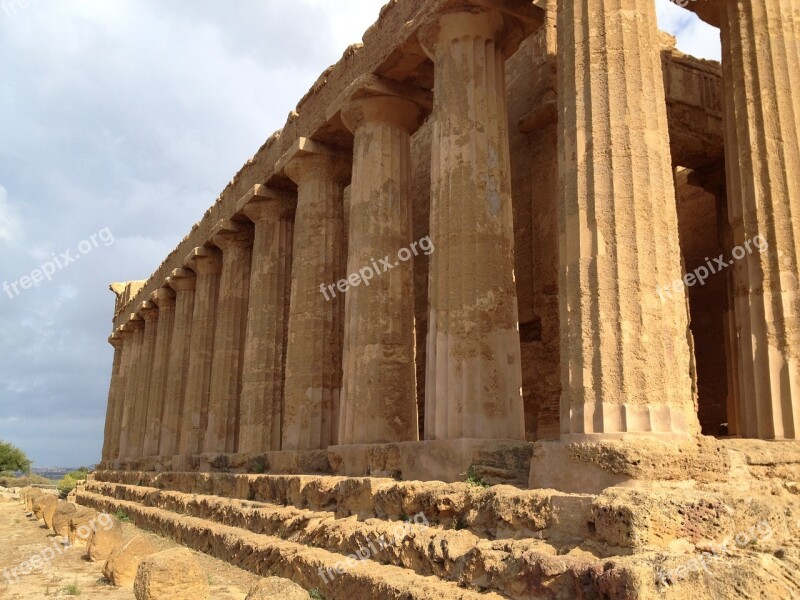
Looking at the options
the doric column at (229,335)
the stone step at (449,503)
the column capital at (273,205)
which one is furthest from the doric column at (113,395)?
the stone step at (449,503)

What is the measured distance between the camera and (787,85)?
8.49 meters

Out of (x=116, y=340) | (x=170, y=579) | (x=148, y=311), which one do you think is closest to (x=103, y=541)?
(x=170, y=579)

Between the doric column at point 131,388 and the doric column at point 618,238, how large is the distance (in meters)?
23.2

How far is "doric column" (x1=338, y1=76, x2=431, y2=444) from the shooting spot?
10672 mm

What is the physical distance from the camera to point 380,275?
440 inches

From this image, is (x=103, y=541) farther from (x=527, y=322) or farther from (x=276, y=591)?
(x=527, y=322)

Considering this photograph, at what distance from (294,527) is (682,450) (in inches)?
218

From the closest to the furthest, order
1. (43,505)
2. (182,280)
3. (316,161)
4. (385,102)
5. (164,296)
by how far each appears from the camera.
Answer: (385,102), (316,161), (43,505), (182,280), (164,296)

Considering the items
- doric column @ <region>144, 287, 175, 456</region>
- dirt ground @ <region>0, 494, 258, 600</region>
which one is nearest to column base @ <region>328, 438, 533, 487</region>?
dirt ground @ <region>0, 494, 258, 600</region>

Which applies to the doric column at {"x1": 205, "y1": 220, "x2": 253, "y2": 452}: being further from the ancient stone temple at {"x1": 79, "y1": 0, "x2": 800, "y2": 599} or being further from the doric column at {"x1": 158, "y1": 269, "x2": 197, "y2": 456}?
the doric column at {"x1": 158, "y1": 269, "x2": 197, "y2": 456}

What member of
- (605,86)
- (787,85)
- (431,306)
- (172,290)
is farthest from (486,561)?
(172,290)

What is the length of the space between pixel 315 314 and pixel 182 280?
10706mm

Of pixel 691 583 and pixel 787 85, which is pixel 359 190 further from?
pixel 691 583

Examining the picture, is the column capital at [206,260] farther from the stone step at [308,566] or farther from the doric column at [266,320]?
the stone step at [308,566]
